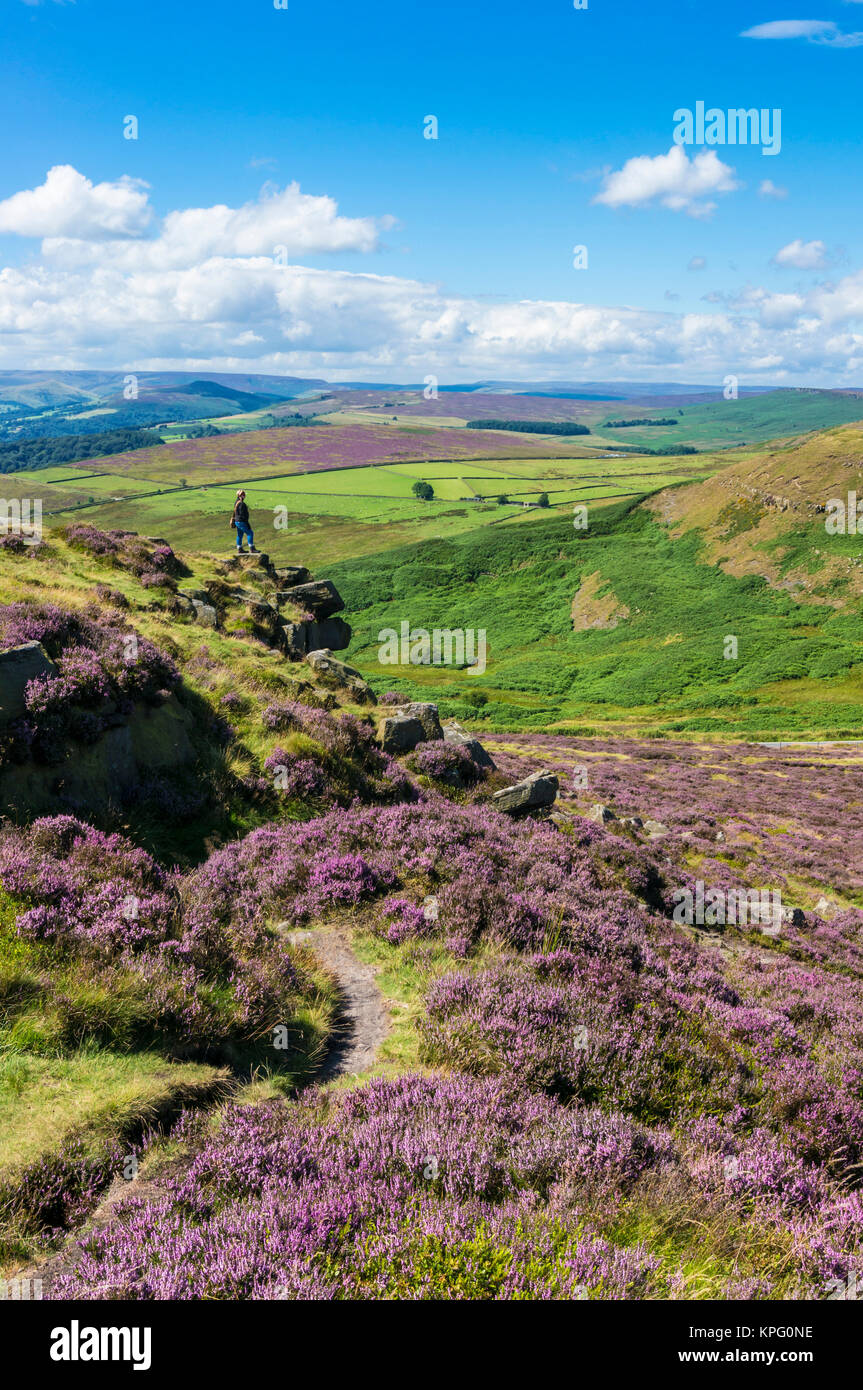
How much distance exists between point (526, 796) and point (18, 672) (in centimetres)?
1060

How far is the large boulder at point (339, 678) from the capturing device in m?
19.3

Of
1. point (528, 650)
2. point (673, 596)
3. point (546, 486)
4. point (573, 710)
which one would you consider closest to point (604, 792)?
point (573, 710)

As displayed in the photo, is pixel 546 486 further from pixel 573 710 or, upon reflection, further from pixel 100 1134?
pixel 100 1134

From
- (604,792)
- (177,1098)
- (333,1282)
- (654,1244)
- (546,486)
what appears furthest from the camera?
(546,486)

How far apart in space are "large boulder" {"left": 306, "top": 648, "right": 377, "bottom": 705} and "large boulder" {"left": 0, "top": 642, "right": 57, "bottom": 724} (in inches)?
387

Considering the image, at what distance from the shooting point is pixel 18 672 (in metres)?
9.20

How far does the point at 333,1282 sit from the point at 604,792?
2702 centimetres

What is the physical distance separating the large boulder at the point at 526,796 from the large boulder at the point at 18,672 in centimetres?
958

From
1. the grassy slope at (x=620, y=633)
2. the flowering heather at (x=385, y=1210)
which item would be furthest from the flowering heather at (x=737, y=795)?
the flowering heather at (x=385, y=1210)

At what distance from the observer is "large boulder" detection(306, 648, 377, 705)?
19.3 metres

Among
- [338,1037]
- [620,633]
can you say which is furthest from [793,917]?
[620,633]

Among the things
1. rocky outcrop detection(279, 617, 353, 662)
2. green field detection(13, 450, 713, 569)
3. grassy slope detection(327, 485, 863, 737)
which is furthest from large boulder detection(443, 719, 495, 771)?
green field detection(13, 450, 713, 569)

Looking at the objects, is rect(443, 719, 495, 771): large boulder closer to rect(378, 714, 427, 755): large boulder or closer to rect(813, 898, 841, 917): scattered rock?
rect(378, 714, 427, 755): large boulder

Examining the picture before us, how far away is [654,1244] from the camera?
427 cm
